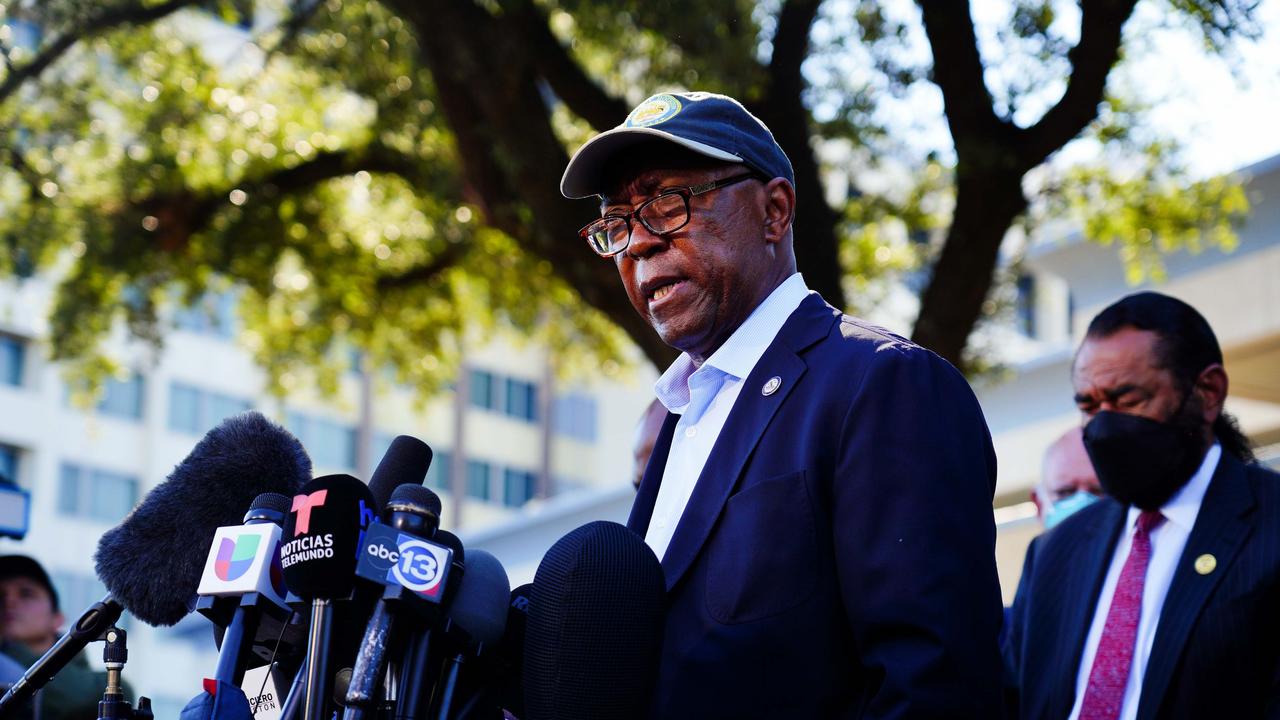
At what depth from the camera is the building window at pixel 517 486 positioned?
2223 inches

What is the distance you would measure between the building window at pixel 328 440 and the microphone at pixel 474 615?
47.1 metres

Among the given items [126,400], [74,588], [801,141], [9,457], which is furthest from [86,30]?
[126,400]

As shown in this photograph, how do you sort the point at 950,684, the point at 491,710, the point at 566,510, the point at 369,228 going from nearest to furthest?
the point at 950,684 < the point at 491,710 < the point at 369,228 < the point at 566,510

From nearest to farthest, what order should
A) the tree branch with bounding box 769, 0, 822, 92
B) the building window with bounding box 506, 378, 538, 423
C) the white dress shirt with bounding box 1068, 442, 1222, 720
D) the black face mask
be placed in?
the white dress shirt with bounding box 1068, 442, 1222, 720
the black face mask
the tree branch with bounding box 769, 0, 822, 92
the building window with bounding box 506, 378, 538, 423

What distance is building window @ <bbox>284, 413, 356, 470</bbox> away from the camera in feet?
165

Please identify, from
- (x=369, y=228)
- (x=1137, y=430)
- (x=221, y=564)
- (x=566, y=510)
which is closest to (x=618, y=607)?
(x=221, y=564)

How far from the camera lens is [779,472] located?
330 centimetres

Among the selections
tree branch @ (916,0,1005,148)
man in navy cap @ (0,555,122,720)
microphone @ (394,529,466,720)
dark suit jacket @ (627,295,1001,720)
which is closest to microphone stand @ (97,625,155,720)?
microphone @ (394,529,466,720)

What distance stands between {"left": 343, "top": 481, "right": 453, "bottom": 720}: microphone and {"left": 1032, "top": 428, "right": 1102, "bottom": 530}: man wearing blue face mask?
478 cm

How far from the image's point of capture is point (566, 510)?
28562 millimetres

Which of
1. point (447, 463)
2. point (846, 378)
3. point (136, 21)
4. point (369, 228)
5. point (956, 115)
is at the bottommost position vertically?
point (846, 378)

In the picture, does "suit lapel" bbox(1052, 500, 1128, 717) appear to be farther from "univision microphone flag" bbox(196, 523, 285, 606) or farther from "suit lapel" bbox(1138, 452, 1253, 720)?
"univision microphone flag" bbox(196, 523, 285, 606)

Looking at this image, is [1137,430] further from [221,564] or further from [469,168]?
[469,168]

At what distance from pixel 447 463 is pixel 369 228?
39.4 meters
